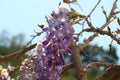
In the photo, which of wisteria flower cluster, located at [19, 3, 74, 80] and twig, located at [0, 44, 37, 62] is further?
twig, located at [0, 44, 37, 62]

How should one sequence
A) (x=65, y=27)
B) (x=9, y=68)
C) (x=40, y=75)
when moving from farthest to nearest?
(x=9, y=68) < (x=40, y=75) < (x=65, y=27)

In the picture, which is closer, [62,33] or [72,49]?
[62,33]

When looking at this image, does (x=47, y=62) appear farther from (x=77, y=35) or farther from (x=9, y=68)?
(x=9, y=68)

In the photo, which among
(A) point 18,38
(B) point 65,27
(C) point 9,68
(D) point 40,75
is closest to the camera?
(B) point 65,27

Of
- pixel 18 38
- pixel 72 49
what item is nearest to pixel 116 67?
pixel 72 49

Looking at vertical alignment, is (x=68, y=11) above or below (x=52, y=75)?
above

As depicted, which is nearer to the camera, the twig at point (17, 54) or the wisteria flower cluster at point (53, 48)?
the wisteria flower cluster at point (53, 48)

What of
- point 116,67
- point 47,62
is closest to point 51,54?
point 47,62
